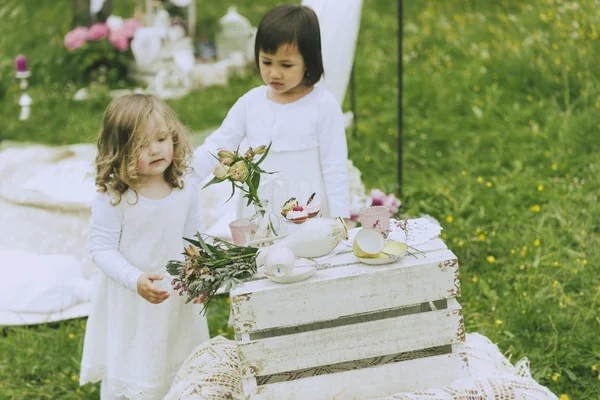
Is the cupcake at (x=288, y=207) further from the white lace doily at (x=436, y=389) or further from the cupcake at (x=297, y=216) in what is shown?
the white lace doily at (x=436, y=389)

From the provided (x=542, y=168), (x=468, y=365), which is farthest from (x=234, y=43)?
(x=468, y=365)

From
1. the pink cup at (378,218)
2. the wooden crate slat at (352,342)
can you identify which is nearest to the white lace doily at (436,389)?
the wooden crate slat at (352,342)

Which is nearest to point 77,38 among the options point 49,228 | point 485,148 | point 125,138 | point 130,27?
point 130,27

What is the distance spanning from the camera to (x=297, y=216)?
2.46 metres

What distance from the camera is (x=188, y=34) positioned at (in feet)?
25.9

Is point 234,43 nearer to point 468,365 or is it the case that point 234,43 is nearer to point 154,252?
point 154,252

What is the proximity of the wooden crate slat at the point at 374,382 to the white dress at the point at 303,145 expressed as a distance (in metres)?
0.82

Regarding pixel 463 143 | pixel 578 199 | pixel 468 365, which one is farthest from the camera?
pixel 463 143

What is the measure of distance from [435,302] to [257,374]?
0.59 m

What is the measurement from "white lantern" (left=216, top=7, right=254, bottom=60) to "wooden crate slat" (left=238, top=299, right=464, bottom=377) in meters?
5.78

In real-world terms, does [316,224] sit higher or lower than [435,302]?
higher

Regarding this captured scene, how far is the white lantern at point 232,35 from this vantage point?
7.75 m

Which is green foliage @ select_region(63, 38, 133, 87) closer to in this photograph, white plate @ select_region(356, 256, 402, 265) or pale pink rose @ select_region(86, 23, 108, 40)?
pale pink rose @ select_region(86, 23, 108, 40)

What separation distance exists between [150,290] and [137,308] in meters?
0.28
